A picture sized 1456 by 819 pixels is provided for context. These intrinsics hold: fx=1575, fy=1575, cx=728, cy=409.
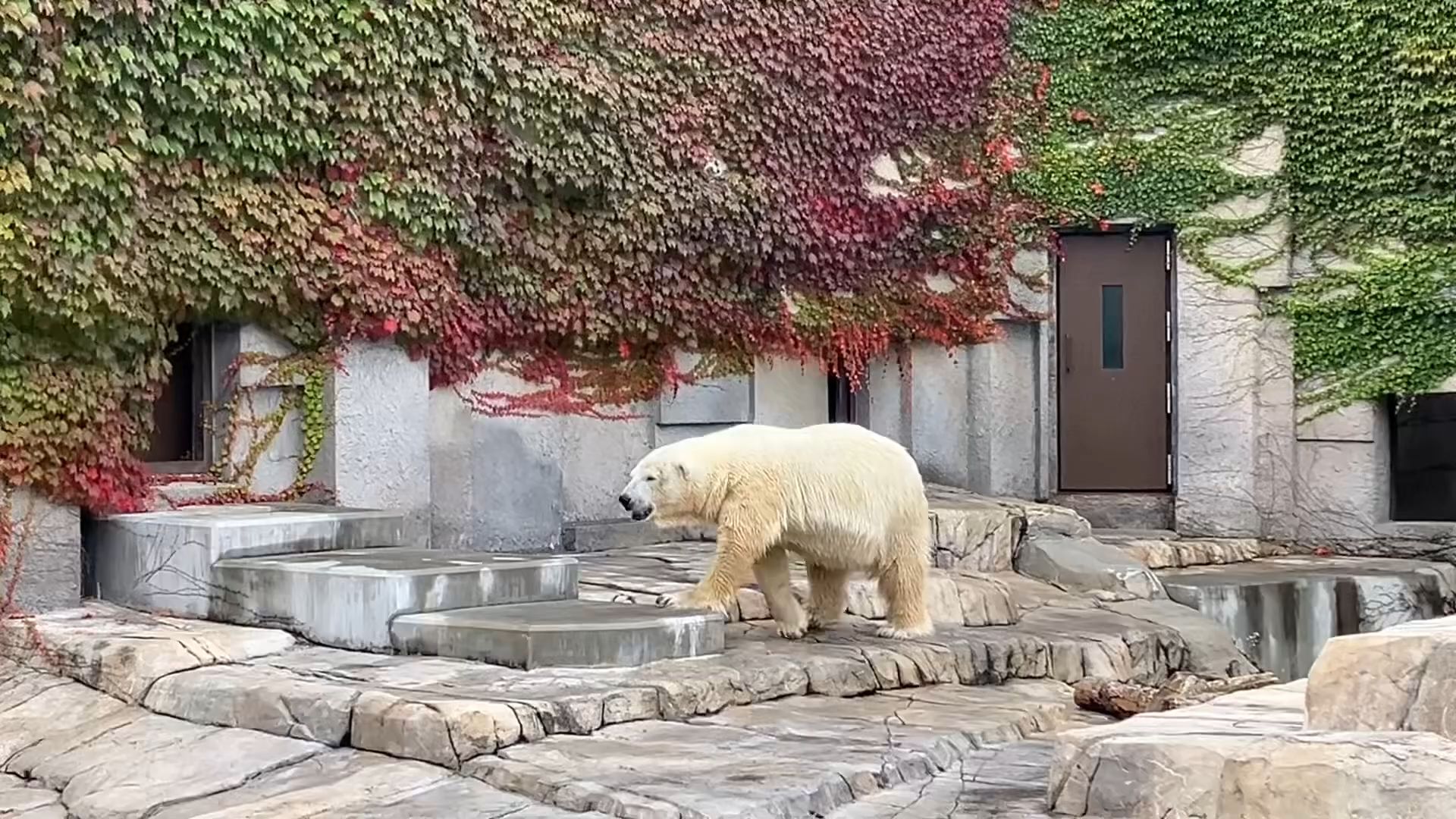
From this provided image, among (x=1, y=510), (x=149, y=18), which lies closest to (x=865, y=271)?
(x=149, y=18)

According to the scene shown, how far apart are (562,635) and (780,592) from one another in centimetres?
138

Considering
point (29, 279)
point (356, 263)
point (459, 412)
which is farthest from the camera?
point (459, 412)

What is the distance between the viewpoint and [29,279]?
756 cm

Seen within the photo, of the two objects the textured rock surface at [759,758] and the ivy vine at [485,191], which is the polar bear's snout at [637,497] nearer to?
the textured rock surface at [759,758]

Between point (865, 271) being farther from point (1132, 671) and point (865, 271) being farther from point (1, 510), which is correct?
point (1, 510)

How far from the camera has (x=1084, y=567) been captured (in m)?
9.60

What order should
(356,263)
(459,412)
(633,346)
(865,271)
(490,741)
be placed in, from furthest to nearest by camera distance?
(865,271), (633,346), (459,412), (356,263), (490,741)

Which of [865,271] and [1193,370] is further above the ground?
[865,271]

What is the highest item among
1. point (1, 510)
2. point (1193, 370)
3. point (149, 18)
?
point (149, 18)

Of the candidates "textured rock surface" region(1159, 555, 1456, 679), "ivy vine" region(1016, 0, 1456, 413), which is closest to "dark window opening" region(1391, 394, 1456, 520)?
"ivy vine" region(1016, 0, 1456, 413)

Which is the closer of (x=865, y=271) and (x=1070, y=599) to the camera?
(x=1070, y=599)

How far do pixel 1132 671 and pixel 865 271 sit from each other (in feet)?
14.3

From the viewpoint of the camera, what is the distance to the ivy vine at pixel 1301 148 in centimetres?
1134

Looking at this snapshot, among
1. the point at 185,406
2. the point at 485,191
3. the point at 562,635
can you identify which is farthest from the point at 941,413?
the point at 562,635
